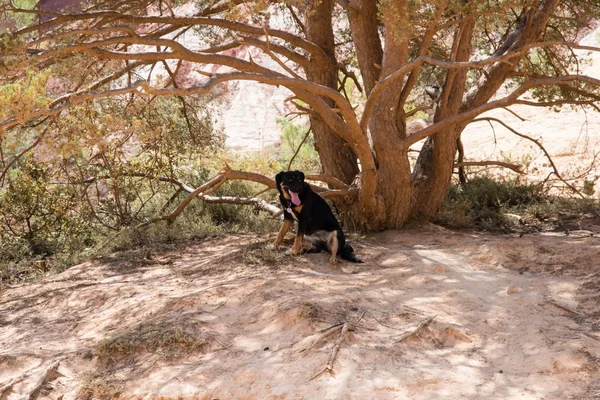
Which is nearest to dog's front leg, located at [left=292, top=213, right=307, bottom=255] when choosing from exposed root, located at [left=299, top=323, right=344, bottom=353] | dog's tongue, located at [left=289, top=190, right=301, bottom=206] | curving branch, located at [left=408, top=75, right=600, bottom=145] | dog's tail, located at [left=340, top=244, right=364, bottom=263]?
dog's tongue, located at [left=289, top=190, right=301, bottom=206]

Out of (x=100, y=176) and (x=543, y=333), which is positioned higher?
(x=100, y=176)

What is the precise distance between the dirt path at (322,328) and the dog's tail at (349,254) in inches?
3.3

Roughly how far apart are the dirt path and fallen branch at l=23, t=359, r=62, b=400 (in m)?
0.02

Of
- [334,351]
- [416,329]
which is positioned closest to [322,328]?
[334,351]

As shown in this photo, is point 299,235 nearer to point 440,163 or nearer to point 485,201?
point 440,163

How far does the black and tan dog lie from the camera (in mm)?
7594

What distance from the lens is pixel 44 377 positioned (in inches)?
210

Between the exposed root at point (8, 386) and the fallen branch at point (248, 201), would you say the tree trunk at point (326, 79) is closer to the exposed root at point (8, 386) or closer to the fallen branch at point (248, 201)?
the fallen branch at point (248, 201)

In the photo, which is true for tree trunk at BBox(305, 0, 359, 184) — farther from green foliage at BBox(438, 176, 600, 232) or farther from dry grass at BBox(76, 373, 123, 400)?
dry grass at BBox(76, 373, 123, 400)

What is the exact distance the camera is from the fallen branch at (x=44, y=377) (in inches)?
205

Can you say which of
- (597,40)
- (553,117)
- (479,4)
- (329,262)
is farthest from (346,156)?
(597,40)

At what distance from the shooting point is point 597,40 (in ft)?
69.2

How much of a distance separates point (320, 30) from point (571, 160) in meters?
6.57

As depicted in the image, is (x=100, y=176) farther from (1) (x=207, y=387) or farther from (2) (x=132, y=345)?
(1) (x=207, y=387)
